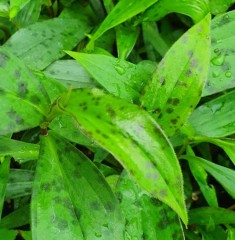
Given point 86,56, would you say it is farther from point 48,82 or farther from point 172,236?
point 172,236

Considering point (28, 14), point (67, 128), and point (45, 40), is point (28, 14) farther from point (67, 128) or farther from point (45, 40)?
point (67, 128)

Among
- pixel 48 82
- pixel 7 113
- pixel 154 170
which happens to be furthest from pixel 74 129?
pixel 154 170

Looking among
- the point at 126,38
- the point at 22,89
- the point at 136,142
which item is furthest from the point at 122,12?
the point at 136,142

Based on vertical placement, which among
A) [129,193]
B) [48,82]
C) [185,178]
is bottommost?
[185,178]

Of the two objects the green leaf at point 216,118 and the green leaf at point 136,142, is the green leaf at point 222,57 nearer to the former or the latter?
the green leaf at point 216,118

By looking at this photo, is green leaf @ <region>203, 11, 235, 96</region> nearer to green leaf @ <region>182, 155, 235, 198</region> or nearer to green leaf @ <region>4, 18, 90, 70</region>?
green leaf @ <region>182, 155, 235, 198</region>

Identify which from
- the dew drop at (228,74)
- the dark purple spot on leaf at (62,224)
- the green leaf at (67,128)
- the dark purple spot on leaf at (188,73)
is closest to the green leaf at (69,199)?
the dark purple spot on leaf at (62,224)

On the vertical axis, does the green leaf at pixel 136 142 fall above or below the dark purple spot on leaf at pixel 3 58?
below

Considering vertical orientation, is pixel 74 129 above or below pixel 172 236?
above
